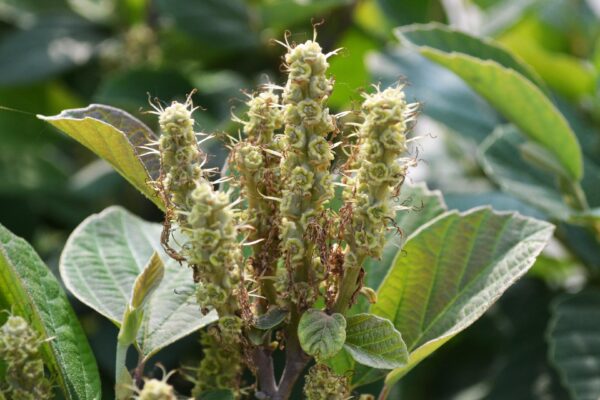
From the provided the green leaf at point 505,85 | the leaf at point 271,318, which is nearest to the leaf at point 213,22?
the green leaf at point 505,85

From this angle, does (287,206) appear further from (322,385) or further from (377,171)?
(322,385)

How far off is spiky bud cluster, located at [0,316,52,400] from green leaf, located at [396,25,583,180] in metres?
0.87

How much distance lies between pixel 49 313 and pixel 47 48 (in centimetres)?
151

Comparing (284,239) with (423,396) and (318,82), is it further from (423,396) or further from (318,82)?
(423,396)

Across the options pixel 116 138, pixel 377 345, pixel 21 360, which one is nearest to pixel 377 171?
pixel 377 345

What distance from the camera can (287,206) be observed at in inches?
40.3

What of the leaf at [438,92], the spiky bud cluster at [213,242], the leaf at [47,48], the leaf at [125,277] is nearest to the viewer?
the spiky bud cluster at [213,242]

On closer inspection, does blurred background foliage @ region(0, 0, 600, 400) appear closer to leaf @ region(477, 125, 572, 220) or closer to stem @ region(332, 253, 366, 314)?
leaf @ region(477, 125, 572, 220)

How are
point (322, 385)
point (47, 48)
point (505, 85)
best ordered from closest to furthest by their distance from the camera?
point (322, 385) < point (505, 85) < point (47, 48)

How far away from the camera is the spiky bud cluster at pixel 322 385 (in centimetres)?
106

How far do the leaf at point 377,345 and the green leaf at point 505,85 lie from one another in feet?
2.16

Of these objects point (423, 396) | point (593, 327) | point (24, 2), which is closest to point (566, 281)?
point (423, 396)

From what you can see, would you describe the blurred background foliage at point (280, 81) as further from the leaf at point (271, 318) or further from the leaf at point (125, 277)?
the leaf at point (271, 318)

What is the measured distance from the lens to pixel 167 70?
2.38 metres
